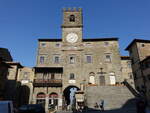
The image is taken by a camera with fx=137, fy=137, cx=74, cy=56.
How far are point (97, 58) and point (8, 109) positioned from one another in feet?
77.0

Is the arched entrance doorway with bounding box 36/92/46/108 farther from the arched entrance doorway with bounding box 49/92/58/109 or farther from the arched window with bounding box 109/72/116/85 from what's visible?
the arched window with bounding box 109/72/116/85

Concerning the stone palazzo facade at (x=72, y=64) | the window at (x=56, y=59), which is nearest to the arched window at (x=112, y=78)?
the stone palazzo facade at (x=72, y=64)

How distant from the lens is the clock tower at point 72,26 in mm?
31266

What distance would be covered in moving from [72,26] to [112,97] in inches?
739

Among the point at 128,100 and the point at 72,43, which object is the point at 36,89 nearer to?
the point at 72,43

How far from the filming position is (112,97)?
1988 cm

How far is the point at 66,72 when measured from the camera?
93.8ft

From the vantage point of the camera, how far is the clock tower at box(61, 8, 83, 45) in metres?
31.3

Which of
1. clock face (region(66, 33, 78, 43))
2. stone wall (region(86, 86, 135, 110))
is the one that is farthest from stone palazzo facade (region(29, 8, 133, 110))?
stone wall (region(86, 86, 135, 110))

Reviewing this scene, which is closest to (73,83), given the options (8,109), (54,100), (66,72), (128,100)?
(66,72)

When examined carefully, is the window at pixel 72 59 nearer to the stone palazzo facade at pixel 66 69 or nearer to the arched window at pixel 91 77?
the stone palazzo facade at pixel 66 69

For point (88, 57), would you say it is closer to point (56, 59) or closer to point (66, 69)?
point (66, 69)

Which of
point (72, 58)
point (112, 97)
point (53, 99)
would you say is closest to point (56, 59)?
point (72, 58)

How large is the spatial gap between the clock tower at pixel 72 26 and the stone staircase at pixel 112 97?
41.7 ft
